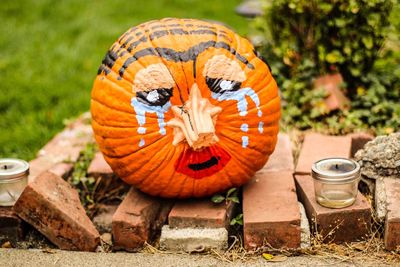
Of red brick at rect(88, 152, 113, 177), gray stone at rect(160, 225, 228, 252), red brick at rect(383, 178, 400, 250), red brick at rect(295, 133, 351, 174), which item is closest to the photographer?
red brick at rect(383, 178, 400, 250)

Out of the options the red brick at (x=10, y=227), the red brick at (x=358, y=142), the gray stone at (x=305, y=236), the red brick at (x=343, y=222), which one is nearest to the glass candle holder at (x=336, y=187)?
the red brick at (x=343, y=222)

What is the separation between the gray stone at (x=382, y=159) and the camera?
3.20 m

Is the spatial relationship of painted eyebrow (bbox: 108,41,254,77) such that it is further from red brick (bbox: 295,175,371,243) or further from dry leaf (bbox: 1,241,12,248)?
dry leaf (bbox: 1,241,12,248)

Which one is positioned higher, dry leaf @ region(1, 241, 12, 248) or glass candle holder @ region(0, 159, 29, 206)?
glass candle holder @ region(0, 159, 29, 206)

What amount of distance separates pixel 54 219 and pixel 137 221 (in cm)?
Result: 39

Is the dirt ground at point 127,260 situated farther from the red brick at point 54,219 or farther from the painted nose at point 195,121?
the painted nose at point 195,121

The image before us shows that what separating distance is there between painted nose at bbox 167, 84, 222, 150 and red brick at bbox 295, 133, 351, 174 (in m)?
0.69

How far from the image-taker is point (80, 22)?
667 centimetres

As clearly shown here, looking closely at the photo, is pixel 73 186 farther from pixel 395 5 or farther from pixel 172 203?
pixel 395 5

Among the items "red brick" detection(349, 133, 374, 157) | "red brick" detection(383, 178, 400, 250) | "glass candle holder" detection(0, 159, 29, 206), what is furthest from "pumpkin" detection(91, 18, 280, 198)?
"red brick" detection(349, 133, 374, 157)

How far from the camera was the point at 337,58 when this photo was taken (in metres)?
4.31

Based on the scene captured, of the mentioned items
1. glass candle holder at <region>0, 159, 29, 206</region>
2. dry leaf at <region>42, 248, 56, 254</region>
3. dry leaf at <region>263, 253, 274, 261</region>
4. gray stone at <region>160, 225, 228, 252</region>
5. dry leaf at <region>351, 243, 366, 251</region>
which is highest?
glass candle holder at <region>0, 159, 29, 206</region>

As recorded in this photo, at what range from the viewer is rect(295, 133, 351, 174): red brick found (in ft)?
11.6

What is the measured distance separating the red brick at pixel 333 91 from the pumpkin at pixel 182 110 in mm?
1119
